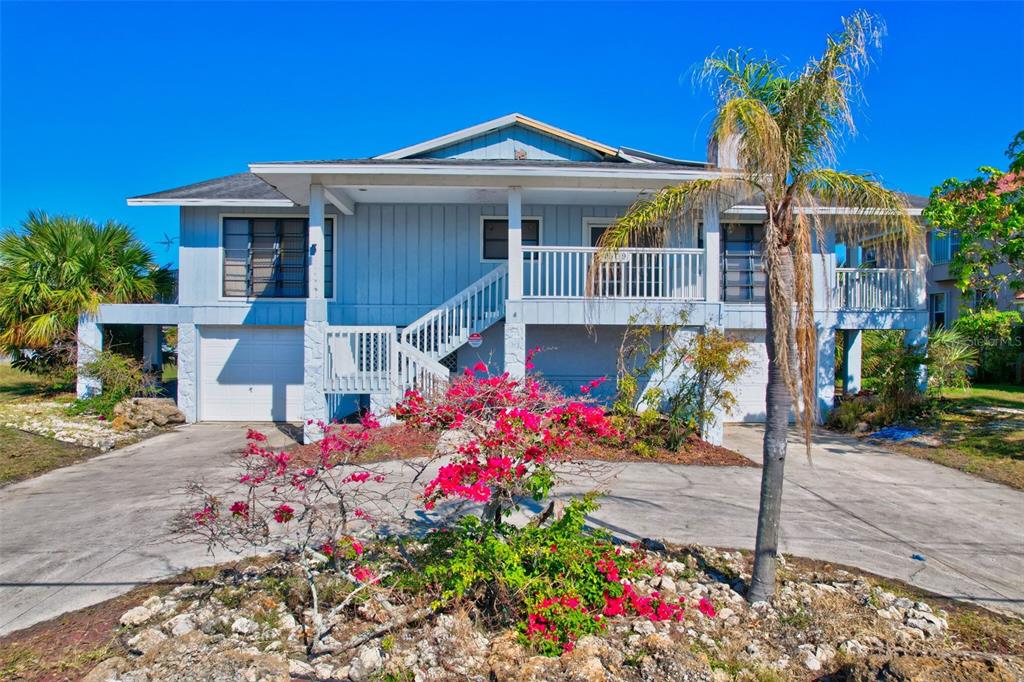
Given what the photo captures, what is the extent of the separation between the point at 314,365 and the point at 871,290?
37.6 ft

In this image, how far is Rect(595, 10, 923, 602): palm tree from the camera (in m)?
4.20

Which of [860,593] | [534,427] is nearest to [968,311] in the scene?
[860,593]

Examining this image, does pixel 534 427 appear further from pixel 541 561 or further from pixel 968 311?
pixel 968 311

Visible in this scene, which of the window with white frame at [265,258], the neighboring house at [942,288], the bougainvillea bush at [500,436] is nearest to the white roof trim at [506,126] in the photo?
the window with white frame at [265,258]

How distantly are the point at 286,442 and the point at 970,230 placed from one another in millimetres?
12256

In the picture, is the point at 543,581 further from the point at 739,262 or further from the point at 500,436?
the point at 739,262

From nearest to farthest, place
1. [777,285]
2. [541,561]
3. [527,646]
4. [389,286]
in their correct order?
[527,646] → [541,561] → [777,285] → [389,286]

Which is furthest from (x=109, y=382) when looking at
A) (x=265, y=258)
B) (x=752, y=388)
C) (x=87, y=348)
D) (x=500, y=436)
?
(x=752, y=388)

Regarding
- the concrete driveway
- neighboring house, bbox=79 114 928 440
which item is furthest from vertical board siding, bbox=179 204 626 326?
the concrete driveway

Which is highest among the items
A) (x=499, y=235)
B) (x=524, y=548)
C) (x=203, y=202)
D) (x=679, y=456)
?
(x=203, y=202)

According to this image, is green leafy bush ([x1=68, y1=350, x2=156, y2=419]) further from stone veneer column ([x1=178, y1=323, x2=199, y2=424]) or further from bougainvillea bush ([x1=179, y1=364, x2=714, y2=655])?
bougainvillea bush ([x1=179, y1=364, x2=714, y2=655])

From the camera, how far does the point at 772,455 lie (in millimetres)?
4285

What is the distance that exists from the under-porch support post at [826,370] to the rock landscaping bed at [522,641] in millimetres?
8876

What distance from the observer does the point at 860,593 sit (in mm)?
4348
